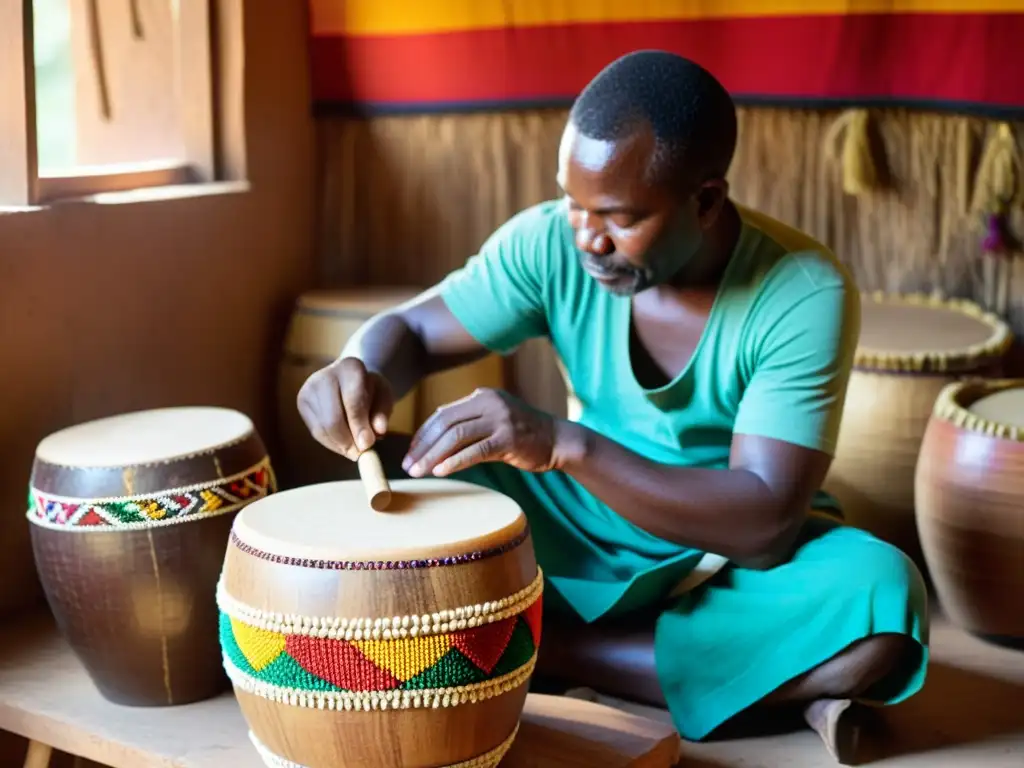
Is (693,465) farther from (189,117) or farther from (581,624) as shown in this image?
(189,117)

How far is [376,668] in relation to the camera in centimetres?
133

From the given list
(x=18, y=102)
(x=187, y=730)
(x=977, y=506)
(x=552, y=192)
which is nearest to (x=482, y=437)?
(x=187, y=730)

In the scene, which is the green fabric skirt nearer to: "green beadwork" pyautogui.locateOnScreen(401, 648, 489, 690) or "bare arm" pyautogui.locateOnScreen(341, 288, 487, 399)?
"bare arm" pyautogui.locateOnScreen(341, 288, 487, 399)

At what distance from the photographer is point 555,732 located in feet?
5.45

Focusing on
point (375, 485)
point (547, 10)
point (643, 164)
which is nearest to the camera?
point (375, 485)

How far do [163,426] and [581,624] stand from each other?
2.22 ft

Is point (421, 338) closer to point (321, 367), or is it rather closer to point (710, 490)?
point (710, 490)

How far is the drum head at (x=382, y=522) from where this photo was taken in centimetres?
134

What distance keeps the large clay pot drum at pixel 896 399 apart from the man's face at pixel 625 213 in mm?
781

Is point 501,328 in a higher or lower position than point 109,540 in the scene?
higher

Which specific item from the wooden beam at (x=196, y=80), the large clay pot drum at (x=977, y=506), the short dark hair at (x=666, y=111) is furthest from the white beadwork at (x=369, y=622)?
the wooden beam at (x=196, y=80)

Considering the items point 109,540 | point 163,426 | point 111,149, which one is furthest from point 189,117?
point 109,540

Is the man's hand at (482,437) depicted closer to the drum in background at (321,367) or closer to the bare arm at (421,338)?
the bare arm at (421,338)

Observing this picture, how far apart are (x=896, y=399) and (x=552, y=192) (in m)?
0.91
